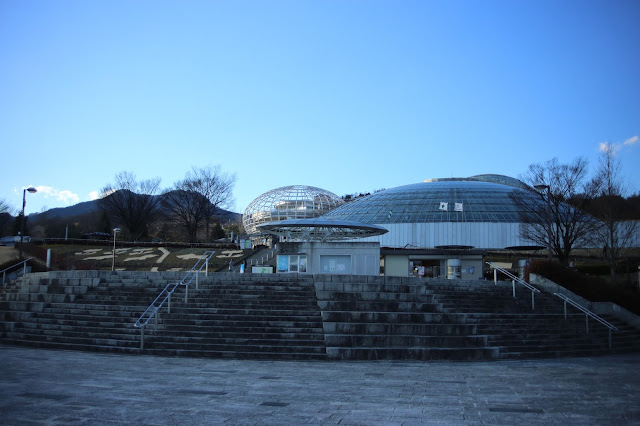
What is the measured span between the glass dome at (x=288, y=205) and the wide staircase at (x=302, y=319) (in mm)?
52870

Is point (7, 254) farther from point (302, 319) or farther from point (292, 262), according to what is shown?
point (302, 319)

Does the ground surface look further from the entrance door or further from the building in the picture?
the entrance door

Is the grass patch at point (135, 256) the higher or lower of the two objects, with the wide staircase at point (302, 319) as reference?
higher

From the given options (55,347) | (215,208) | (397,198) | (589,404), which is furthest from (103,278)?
(215,208)

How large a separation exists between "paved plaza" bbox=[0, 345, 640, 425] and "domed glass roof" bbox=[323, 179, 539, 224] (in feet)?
125

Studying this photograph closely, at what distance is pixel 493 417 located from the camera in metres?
7.59

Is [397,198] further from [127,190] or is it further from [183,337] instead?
[183,337]

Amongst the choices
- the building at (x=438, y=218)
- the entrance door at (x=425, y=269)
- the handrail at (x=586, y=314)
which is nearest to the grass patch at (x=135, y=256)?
the building at (x=438, y=218)

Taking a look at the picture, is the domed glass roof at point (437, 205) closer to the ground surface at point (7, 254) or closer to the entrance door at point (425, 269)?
the entrance door at point (425, 269)

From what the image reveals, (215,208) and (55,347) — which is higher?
(215,208)

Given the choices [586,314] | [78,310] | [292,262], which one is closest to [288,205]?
[292,262]

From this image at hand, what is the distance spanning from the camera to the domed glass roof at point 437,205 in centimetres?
5100

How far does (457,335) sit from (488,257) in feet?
104

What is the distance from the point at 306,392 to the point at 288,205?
2546 inches
